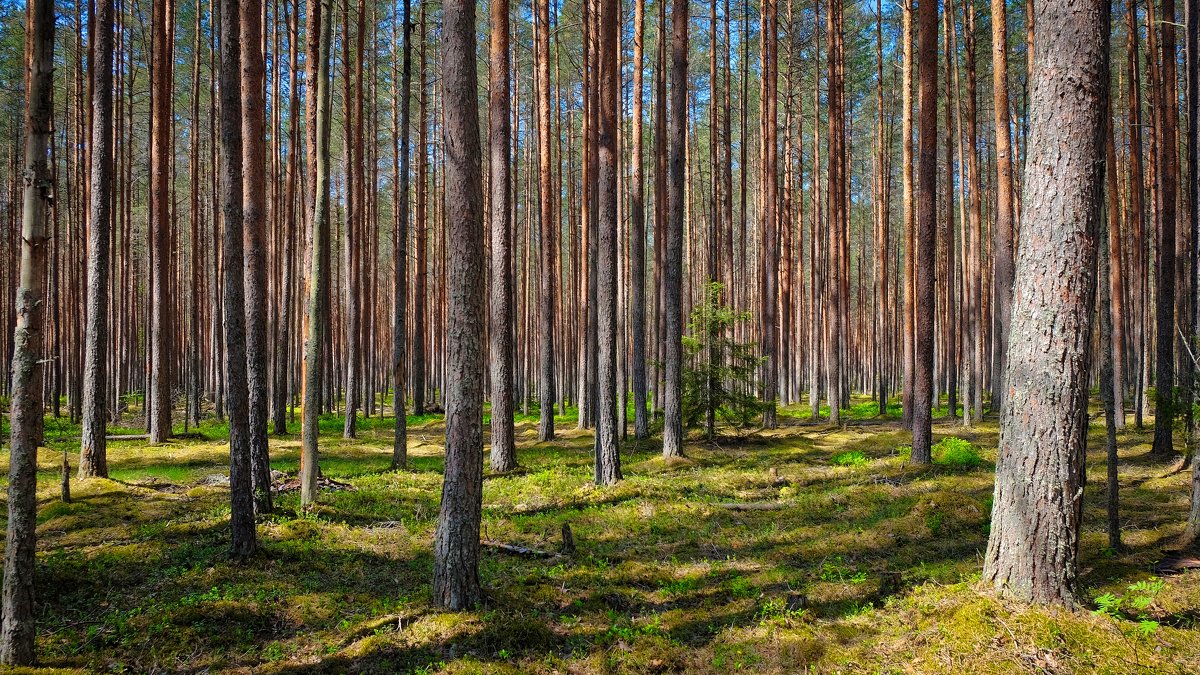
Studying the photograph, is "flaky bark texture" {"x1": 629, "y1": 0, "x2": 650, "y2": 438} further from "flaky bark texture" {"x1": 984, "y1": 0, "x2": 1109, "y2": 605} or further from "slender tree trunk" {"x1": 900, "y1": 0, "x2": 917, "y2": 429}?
"flaky bark texture" {"x1": 984, "y1": 0, "x2": 1109, "y2": 605}

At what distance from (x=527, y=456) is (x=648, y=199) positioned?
95.7 feet

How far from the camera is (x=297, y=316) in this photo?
94.3ft

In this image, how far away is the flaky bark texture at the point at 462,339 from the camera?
5.81 metres

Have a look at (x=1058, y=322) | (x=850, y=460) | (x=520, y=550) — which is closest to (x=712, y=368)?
(x=850, y=460)

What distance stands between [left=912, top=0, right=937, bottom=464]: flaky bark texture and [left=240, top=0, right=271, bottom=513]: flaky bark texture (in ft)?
34.7

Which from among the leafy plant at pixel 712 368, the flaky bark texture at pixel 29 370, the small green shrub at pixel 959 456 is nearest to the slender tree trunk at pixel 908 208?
the small green shrub at pixel 959 456

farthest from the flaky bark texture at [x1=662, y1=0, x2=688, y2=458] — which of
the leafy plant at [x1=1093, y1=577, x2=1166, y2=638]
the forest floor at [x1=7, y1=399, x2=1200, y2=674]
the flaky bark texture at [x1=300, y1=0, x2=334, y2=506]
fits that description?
the leafy plant at [x1=1093, y1=577, x2=1166, y2=638]

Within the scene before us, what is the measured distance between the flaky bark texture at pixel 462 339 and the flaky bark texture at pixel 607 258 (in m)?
5.41

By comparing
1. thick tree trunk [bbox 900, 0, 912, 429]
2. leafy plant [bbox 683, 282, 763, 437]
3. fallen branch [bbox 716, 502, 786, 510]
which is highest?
thick tree trunk [bbox 900, 0, 912, 429]

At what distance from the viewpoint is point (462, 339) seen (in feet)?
19.3

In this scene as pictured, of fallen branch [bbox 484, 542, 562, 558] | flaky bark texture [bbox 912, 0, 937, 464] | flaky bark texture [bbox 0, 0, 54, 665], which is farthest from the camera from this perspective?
flaky bark texture [bbox 912, 0, 937, 464]

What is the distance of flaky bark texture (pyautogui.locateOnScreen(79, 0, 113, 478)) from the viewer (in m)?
11.1

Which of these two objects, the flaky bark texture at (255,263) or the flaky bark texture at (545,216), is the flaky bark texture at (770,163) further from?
the flaky bark texture at (255,263)

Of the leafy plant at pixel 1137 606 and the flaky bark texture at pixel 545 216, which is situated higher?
the flaky bark texture at pixel 545 216
